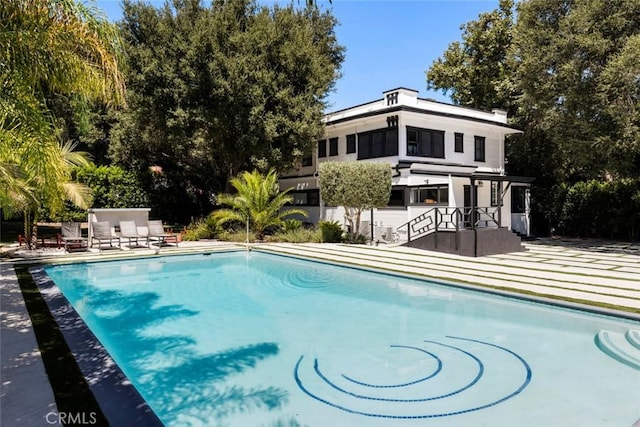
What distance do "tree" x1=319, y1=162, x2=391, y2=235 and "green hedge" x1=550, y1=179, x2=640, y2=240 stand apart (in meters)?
12.9

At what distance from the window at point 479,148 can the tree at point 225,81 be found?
962cm

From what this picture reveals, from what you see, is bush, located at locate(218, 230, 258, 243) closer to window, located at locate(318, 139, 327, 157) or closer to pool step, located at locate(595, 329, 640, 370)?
window, located at locate(318, 139, 327, 157)

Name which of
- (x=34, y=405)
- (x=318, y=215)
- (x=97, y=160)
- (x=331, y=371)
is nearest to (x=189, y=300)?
(x=331, y=371)

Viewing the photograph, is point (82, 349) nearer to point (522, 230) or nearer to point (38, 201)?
point (38, 201)

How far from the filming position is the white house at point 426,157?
2075 cm

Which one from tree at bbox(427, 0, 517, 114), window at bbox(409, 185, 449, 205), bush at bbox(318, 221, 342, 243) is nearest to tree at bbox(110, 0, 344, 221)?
bush at bbox(318, 221, 342, 243)

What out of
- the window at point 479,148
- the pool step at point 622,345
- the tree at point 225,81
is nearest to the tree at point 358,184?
the tree at point 225,81

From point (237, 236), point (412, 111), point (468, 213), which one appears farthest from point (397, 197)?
point (237, 236)

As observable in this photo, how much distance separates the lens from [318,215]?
26688mm

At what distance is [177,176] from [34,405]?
88.0 ft

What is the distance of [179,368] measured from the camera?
644cm

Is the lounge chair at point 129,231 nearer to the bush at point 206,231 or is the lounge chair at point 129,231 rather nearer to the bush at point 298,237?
the bush at point 206,231

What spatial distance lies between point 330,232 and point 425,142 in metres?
7.23

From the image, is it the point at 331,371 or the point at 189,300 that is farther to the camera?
the point at 189,300
